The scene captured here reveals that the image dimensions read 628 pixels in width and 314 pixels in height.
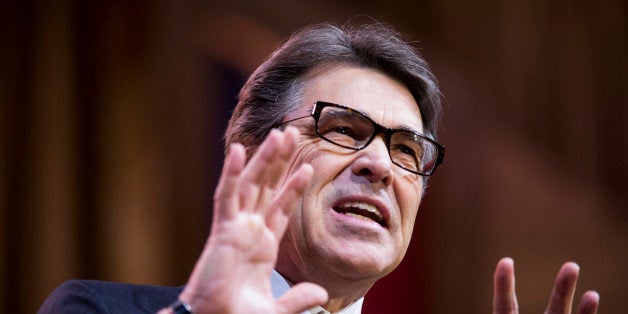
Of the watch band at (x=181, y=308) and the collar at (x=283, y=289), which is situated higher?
the watch band at (x=181, y=308)

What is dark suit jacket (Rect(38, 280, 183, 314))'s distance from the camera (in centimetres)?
128

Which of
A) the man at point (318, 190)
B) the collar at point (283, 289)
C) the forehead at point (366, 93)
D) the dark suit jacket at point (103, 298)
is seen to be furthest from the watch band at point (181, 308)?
the forehead at point (366, 93)

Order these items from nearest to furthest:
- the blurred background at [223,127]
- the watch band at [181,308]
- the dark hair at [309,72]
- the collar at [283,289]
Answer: the watch band at [181,308], the collar at [283,289], the dark hair at [309,72], the blurred background at [223,127]

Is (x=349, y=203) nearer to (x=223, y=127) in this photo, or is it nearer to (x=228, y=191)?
(x=228, y=191)

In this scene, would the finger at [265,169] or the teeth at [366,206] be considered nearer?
the finger at [265,169]

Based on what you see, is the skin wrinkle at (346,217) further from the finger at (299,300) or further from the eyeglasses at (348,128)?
the finger at (299,300)

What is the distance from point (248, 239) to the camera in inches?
39.8

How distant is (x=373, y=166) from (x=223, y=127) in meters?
1.17

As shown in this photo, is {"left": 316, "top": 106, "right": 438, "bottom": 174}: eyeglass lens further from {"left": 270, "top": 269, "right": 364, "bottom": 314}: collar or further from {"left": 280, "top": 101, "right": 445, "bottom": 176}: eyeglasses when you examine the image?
{"left": 270, "top": 269, "right": 364, "bottom": 314}: collar

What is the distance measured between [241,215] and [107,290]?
483 mm

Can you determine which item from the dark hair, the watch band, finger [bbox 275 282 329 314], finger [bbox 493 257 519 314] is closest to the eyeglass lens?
the dark hair

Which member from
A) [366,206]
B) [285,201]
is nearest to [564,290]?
[366,206]

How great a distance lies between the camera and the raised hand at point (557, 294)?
1257mm

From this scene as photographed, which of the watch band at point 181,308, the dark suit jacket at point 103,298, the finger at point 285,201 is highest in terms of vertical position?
the finger at point 285,201
